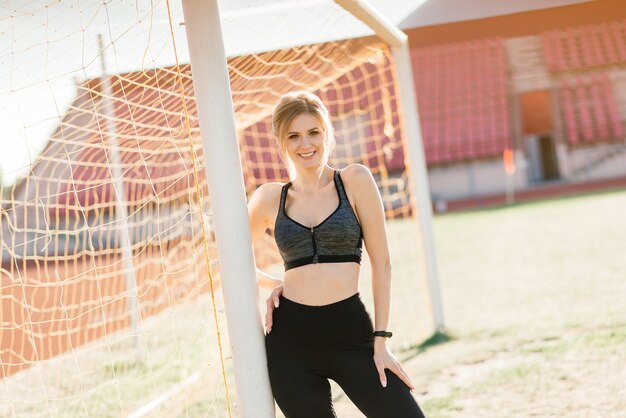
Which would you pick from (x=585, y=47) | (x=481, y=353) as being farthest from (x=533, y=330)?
(x=585, y=47)

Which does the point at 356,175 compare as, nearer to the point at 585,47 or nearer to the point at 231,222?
the point at 231,222

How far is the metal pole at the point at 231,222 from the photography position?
2.74 metres

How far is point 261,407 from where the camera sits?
2.79 metres

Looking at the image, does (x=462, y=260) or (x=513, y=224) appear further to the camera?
(x=513, y=224)

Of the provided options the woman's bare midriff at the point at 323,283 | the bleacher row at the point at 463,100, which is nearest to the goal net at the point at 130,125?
the woman's bare midriff at the point at 323,283

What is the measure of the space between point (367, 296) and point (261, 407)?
634 cm

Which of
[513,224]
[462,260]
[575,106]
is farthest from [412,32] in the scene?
[575,106]

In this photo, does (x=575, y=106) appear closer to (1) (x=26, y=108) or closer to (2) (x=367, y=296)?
(2) (x=367, y=296)

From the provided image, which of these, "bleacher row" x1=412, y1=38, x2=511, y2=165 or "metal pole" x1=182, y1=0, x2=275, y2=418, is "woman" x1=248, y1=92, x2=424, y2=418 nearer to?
"metal pole" x1=182, y1=0, x2=275, y2=418

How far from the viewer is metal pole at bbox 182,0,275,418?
2.74 m

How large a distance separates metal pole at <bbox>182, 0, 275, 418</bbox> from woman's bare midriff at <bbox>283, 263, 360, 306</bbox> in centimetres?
17

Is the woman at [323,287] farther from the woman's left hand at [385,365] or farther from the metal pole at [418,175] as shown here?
the metal pole at [418,175]

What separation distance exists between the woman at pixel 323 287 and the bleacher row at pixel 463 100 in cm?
2149

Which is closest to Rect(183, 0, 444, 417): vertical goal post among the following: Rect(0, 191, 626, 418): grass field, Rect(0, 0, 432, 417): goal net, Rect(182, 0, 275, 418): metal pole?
Rect(182, 0, 275, 418): metal pole
